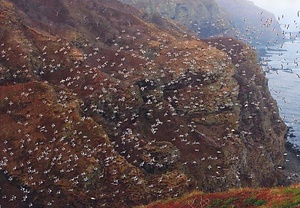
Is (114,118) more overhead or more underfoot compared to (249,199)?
more underfoot

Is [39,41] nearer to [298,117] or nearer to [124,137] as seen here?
[124,137]

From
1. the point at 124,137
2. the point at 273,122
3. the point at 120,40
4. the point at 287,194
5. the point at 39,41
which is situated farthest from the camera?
the point at 273,122

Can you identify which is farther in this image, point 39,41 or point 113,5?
point 113,5

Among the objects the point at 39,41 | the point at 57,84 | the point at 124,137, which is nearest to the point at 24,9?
the point at 39,41

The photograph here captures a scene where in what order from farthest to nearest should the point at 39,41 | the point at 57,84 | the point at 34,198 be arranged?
1. the point at 39,41
2. the point at 57,84
3. the point at 34,198

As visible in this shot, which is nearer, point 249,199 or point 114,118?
point 249,199
